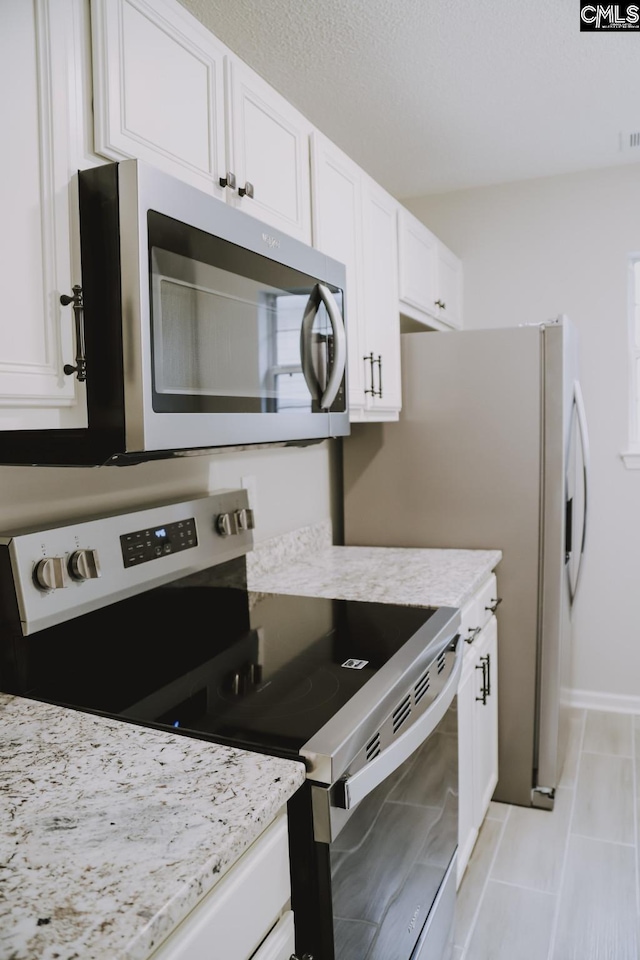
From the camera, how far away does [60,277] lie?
3.32 feet

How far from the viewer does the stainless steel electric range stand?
1052 millimetres

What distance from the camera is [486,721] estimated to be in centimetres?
226

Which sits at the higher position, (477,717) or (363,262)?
(363,262)

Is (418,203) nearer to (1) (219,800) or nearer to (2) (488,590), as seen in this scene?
(2) (488,590)

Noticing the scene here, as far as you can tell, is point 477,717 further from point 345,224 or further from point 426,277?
point 426,277

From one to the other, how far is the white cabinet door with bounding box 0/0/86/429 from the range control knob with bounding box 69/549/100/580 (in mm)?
343

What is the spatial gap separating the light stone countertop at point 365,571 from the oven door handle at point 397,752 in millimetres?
214

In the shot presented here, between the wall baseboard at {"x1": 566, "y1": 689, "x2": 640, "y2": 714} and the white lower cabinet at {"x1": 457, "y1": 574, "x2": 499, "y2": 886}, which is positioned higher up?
the white lower cabinet at {"x1": 457, "y1": 574, "x2": 499, "y2": 886}

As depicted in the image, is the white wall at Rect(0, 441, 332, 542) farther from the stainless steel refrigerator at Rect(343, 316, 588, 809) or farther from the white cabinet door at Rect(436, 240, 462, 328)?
the white cabinet door at Rect(436, 240, 462, 328)

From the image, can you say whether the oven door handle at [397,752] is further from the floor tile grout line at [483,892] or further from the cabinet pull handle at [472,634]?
the floor tile grout line at [483,892]

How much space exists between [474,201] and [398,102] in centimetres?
110

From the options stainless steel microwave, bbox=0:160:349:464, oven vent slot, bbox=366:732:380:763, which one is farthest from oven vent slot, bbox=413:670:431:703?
stainless steel microwave, bbox=0:160:349:464

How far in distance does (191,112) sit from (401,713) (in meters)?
1.17
